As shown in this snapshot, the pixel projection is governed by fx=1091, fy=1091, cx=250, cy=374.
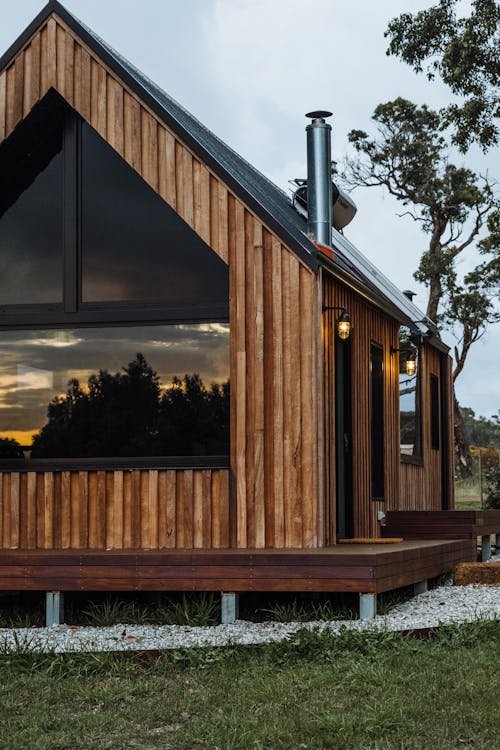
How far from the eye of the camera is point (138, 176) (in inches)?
351

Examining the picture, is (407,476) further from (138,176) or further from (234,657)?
(234,657)

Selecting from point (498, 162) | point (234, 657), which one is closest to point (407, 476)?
point (234, 657)

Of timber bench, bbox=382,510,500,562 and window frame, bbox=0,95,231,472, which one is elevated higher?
window frame, bbox=0,95,231,472

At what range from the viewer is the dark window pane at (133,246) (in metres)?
8.64

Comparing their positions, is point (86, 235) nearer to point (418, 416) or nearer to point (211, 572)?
point (211, 572)

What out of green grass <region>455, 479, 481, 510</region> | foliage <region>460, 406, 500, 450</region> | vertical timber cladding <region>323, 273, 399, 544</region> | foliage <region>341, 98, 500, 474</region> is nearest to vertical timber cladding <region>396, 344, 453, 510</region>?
vertical timber cladding <region>323, 273, 399, 544</region>

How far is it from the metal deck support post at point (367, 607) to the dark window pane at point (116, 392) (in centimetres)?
168

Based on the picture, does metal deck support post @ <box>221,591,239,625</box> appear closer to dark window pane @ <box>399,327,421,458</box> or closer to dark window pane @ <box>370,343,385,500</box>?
dark window pane @ <box>370,343,385,500</box>

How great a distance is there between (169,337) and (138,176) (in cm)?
140

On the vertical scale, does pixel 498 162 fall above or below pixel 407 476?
above

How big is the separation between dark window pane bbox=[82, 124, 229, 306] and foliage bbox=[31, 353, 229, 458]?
598 mm

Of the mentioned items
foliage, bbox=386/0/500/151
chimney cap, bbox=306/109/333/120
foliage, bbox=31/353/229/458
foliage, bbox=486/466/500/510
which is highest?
foliage, bbox=386/0/500/151

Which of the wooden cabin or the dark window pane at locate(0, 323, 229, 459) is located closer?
the wooden cabin

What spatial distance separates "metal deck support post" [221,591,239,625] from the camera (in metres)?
7.41
